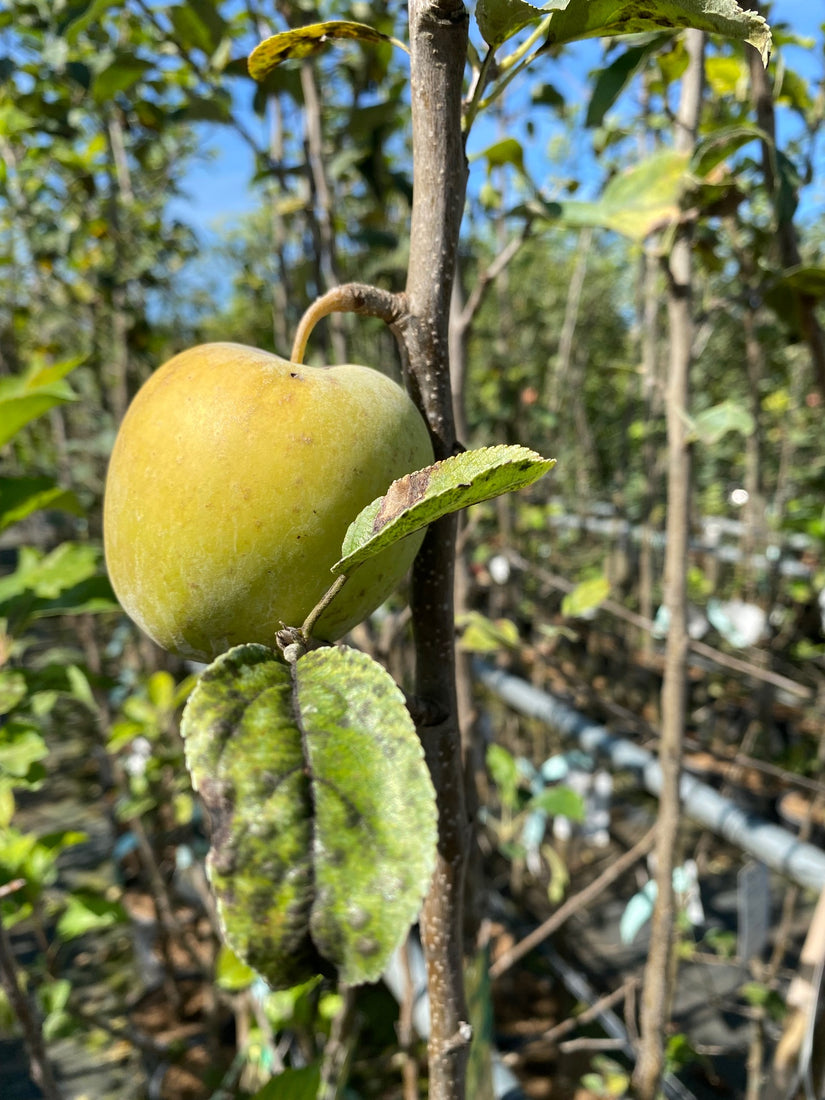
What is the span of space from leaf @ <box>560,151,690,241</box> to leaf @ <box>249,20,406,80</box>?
33 cm

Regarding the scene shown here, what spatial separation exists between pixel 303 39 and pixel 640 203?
0.41 metres

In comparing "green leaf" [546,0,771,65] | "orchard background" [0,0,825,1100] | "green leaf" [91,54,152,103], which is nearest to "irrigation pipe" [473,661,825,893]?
"orchard background" [0,0,825,1100]

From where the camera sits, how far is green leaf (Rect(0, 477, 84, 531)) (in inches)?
31.6

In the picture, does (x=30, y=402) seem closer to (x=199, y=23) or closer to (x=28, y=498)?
(x=28, y=498)

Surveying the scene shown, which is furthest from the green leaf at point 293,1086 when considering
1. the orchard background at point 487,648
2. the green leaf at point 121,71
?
the green leaf at point 121,71

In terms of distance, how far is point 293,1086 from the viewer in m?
0.59

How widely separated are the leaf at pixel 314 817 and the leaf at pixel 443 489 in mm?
48

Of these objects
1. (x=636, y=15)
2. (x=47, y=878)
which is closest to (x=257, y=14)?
(x=636, y=15)

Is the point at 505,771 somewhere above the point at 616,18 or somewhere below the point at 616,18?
below

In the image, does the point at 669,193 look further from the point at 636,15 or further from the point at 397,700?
the point at 397,700

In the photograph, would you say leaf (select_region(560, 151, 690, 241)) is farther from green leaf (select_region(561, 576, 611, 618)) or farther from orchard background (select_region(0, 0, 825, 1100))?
green leaf (select_region(561, 576, 611, 618))

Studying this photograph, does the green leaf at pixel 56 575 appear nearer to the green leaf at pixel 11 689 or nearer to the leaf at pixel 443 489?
the green leaf at pixel 11 689

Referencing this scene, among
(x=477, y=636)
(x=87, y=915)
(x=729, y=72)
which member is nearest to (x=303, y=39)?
(x=477, y=636)

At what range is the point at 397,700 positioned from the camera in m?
0.25
